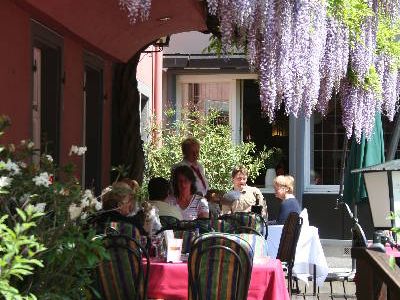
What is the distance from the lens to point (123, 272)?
626 centimetres

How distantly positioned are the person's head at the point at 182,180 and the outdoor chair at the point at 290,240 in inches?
41.1

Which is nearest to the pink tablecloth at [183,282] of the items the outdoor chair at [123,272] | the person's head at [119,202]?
the outdoor chair at [123,272]

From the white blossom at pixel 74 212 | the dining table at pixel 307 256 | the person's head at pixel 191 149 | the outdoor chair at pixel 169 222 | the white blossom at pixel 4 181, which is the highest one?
the person's head at pixel 191 149

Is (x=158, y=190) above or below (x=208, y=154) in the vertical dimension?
below

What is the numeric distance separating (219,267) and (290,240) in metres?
3.11

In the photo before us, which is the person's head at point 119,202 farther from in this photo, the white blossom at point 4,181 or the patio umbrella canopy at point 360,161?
the patio umbrella canopy at point 360,161

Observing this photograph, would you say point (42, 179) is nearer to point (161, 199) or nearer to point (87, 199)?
point (87, 199)

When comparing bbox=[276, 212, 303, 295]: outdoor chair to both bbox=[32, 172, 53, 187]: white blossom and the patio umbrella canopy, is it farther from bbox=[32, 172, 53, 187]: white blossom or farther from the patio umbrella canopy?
bbox=[32, 172, 53, 187]: white blossom

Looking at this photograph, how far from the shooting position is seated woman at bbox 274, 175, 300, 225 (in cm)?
1017

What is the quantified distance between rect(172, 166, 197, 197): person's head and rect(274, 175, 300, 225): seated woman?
1613 millimetres

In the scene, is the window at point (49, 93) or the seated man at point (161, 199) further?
the window at point (49, 93)

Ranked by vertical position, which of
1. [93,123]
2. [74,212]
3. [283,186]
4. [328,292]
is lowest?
[328,292]

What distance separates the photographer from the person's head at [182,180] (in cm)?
874

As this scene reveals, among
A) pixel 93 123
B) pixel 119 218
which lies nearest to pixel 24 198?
pixel 119 218
